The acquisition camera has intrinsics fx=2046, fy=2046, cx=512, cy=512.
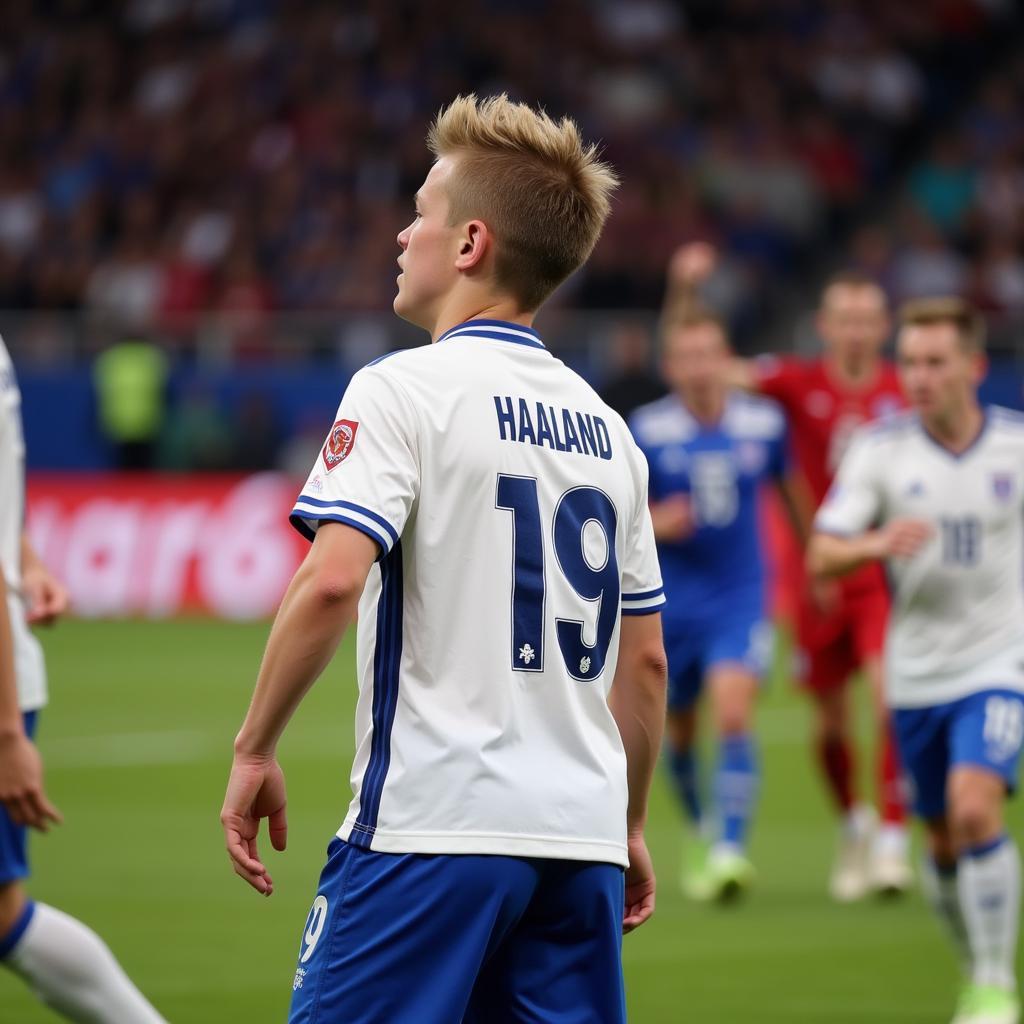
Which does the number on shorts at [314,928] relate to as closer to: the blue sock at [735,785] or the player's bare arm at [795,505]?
the blue sock at [735,785]

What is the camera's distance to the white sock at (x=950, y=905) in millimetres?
6598

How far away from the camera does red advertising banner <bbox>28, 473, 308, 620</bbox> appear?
61.1 feet

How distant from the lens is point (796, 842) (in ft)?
32.2

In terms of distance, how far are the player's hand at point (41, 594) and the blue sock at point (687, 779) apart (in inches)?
178

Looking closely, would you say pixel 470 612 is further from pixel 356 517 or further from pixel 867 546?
pixel 867 546

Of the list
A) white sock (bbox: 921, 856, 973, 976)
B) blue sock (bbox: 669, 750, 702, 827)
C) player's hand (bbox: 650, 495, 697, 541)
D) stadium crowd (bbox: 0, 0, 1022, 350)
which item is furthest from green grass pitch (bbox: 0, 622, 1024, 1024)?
stadium crowd (bbox: 0, 0, 1022, 350)

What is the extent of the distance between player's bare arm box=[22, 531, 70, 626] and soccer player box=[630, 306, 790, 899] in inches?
166

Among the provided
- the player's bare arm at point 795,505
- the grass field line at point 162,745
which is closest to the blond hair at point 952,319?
the player's bare arm at point 795,505

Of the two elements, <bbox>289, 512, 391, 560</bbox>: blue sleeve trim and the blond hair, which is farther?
the blond hair

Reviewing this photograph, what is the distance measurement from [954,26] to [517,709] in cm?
2335

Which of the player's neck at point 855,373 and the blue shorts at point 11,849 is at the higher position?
the player's neck at point 855,373

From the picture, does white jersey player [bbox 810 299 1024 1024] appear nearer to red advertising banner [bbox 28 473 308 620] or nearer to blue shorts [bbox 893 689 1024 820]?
blue shorts [bbox 893 689 1024 820]

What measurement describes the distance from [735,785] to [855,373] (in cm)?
216

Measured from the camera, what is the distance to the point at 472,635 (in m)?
3.30
